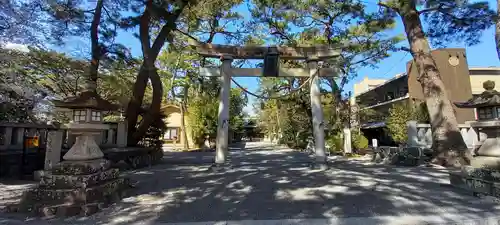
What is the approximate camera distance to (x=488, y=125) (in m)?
4.98

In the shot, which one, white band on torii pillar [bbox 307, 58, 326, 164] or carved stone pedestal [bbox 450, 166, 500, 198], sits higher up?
white band on torii pillar [bbox 307, 58, 326, 164]

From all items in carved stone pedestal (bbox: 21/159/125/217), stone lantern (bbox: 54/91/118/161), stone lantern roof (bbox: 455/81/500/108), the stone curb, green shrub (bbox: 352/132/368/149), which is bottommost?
the stone curb

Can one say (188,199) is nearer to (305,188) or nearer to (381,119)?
(305,188)

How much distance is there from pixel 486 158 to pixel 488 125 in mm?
677

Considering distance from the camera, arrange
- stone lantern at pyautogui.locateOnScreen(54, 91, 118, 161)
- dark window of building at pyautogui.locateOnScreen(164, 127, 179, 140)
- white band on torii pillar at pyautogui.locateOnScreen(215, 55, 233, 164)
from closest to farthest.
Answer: stone lantern at pyautogui.locateOnScreen(54, 91, 118, 161) → white band on torii pillar at pyautogui.locateOnScreen(215, 55, 233, 164) → dark window of building at pyautogui.locateOnScreen(164, 127, 179, 140)

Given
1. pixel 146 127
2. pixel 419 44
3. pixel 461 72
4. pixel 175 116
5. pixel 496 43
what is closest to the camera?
pixel 496 43

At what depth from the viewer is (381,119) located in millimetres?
24578

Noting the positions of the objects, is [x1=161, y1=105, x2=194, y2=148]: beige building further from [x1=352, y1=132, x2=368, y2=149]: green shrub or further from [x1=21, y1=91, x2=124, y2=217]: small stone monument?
[x1=21, y1=91, x2=124, y2=217]: small stone monument

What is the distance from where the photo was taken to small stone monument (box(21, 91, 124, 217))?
13.0ft

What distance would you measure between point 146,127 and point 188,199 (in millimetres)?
6628

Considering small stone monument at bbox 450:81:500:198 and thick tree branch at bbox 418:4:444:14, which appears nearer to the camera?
small stone monument at bbox 450:81:500:198

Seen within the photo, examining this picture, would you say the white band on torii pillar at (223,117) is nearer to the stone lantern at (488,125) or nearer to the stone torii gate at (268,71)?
the stone torii gate at (268,71)

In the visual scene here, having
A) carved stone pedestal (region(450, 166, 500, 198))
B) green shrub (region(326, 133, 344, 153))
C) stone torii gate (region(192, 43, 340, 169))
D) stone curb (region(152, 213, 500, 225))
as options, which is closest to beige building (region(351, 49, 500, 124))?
green shrub (region(326, 133, 344, 153))

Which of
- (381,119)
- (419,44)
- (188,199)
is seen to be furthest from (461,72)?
(188,199)
